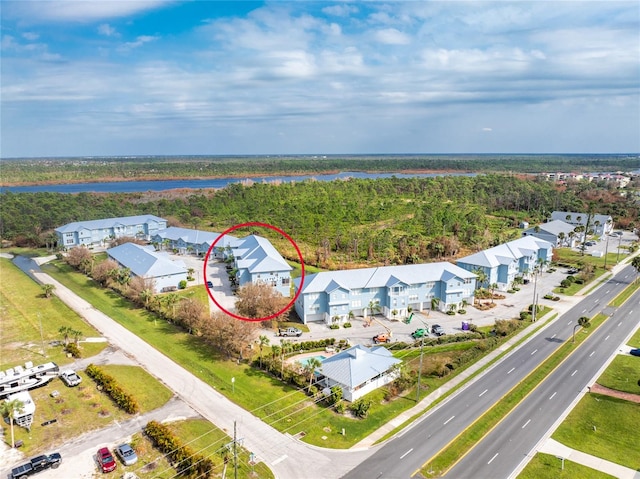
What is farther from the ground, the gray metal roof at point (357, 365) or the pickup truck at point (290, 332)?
the gray metal roof at point (357, 365)

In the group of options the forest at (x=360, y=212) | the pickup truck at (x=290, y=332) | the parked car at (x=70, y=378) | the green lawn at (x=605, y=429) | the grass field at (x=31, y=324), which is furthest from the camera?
the forest at (x=360, y=212)

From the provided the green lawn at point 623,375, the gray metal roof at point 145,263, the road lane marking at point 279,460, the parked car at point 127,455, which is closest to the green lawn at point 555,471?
the green lawn at point 623,375

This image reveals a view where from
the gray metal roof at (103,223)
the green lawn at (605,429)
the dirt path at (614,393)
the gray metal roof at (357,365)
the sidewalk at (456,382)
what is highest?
the gray metal roof at (103,223)

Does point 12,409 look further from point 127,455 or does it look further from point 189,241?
point 189,241

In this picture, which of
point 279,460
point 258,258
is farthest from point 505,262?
point 279,460

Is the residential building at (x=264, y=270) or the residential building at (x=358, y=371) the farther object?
the residential building at (x=264, y=270)

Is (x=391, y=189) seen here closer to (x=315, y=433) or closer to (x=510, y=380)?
(x=510, y=380)

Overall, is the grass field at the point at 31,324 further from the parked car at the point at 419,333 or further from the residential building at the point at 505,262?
the residential building at the point at 505,262

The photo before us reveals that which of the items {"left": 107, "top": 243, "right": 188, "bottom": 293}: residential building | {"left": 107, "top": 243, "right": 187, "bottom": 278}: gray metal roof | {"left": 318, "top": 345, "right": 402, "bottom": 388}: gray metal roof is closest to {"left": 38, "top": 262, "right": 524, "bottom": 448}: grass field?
{"left": 318, "top": 345, "right": 402, "bottom": 388}: gray metal roof
